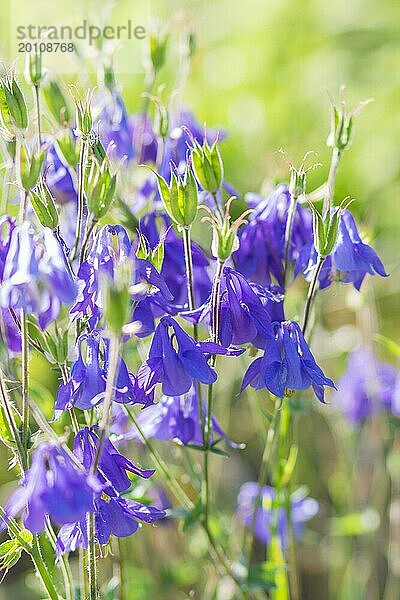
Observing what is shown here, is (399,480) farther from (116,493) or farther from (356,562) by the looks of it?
(116,493)

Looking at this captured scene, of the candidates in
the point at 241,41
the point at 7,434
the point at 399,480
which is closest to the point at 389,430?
the point at 399,480

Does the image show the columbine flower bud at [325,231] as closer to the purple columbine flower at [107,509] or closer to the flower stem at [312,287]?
the flower stem at [312,287]

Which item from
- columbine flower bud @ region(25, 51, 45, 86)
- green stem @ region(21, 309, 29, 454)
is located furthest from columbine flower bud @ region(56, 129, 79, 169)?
green stem @ region(21, 309, 29, 454)

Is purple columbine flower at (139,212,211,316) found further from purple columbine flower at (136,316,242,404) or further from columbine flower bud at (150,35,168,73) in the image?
columbine flower bud at (150,35,168,73)

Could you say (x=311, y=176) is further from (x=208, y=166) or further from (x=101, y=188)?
(x=101, y=188)

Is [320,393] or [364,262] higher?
[364,262]

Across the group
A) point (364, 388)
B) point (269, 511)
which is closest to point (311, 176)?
point (364, 388)

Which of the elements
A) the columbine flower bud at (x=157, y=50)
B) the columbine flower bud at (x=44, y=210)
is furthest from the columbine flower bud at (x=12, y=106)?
the columbine flower bud at (x=157, y=50)
